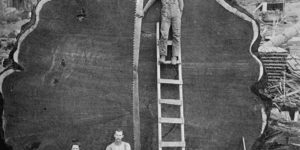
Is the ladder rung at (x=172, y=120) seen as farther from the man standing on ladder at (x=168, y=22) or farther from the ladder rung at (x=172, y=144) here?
the man standing on ladder at (x=168, y=22)

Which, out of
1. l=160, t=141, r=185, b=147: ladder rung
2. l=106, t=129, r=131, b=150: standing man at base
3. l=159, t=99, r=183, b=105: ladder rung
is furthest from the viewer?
l=159, t=99, r=183, b=105: ladder rung

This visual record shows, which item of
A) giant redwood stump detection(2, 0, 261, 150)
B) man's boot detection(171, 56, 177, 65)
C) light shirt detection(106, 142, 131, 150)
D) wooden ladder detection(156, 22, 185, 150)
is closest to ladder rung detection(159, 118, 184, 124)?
wooden ladder detection(156, 22, 185, 150)

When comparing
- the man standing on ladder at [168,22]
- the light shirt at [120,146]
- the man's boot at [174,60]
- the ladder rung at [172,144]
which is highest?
the man standing on ladder at [168,22]

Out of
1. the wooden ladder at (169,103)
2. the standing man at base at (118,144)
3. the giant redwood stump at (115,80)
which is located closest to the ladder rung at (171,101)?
the wooden ladder at (169,103)

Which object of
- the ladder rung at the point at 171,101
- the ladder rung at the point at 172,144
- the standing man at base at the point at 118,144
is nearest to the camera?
the standing man at base at the point at 118,144

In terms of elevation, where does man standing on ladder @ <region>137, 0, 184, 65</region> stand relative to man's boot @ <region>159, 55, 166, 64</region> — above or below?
above

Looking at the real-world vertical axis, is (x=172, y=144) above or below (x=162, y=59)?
below

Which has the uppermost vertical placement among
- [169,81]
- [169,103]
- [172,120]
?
[169,81]

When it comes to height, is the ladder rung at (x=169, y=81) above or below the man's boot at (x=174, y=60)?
below

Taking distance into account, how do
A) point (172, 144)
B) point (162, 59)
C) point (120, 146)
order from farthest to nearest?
1. point (162, 59)
2. point (172, 144)
3. point (120, 146)

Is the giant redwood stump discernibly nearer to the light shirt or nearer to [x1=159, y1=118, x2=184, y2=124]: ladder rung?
[x1=159, y1=118, x2=184, y2=124]: ladder rung

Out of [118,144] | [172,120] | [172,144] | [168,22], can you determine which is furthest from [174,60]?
[118,144]

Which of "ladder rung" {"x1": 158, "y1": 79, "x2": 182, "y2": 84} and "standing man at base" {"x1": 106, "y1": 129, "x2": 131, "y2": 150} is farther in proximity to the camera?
"ladder rung" {"x1": 158, "y1": 79, "x2": 182, "y2": 84}

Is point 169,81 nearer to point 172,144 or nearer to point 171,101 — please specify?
point 171,101
